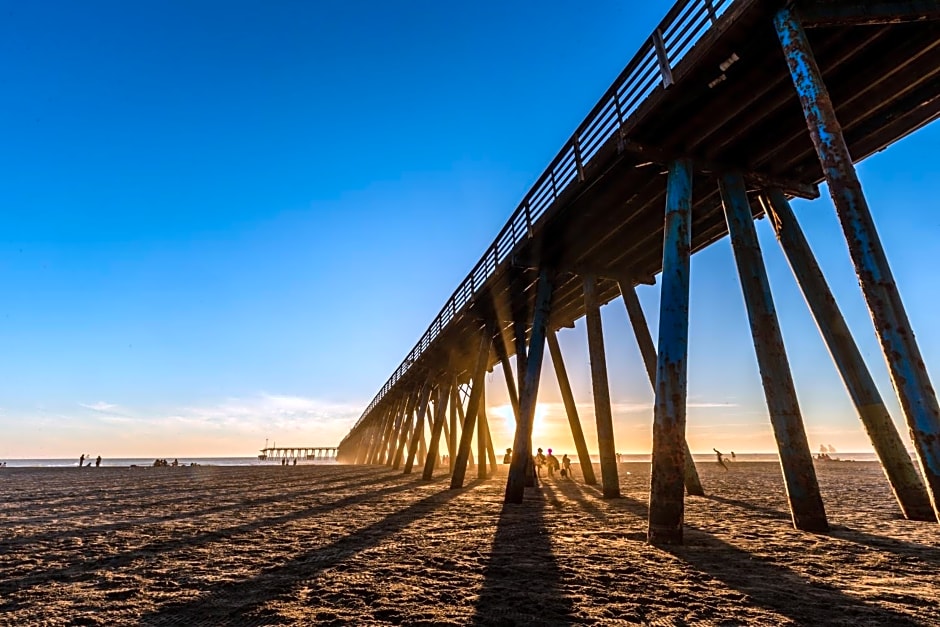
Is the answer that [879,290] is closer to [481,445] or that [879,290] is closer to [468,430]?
[468,430]

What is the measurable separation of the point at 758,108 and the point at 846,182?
2910 mm

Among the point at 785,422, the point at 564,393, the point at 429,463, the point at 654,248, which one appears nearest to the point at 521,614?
the point at 785,422

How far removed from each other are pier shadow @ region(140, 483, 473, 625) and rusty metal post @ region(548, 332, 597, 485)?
27.3 feet

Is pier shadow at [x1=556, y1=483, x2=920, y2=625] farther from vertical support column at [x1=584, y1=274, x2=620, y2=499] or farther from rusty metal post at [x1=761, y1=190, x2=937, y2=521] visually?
vertical support column at [x1=584, y1=274, x2=620, y2=499]

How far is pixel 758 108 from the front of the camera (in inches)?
261

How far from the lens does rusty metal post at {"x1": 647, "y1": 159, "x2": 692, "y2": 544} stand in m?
5.45

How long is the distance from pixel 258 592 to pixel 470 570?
1905 mm

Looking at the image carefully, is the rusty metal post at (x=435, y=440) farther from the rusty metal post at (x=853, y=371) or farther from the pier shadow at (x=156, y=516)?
the rusty metal post at (x=853, y=371)

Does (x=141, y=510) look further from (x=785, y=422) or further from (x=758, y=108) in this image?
(x=758, y=108)

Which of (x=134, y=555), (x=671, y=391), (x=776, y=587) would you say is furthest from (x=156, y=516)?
(x=776, y=587)

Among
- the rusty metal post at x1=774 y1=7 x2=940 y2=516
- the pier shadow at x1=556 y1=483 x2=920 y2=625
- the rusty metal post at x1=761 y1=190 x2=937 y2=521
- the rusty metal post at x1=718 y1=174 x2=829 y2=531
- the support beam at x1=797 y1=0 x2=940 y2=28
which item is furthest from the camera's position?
the rusty metal post at x1=761 y1=190 x2=937 y2=521

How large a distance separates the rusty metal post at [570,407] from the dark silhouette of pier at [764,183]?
267 cm

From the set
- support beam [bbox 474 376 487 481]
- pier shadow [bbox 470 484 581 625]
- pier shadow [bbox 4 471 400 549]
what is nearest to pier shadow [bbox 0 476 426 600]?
pier shadow [bbox 4 471 400 549]

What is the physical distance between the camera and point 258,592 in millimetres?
3760
